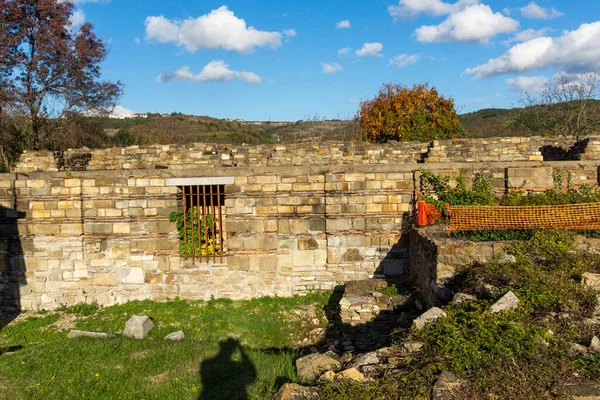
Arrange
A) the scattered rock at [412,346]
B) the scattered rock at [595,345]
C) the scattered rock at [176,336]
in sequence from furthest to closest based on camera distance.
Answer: the scattered rock at [176,336] → the scattered rock at [412,346] → the scattered rock at [595,345]

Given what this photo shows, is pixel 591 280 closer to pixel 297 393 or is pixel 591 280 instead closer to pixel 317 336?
pixel 297 393

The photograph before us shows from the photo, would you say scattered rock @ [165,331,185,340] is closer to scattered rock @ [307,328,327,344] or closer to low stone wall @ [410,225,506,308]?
scattered rock @ [307,328,327,344]

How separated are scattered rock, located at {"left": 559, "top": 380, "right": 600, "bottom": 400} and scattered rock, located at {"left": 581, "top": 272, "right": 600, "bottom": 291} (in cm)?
195

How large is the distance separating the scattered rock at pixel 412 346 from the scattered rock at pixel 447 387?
55cm

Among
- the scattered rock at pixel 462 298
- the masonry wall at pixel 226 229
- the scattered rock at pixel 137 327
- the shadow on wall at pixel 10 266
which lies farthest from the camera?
the shadow on wall at pixel 10 266

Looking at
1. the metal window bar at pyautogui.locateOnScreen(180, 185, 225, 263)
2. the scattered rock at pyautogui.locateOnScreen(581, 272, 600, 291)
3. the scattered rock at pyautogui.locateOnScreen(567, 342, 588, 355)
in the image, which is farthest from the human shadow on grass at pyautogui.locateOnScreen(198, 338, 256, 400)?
the scattered rock at pyautogui.locateOnScreen(581, 272, 600, 291)

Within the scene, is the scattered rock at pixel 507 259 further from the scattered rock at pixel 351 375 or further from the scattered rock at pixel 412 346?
the scattered rock at pixel 351 375

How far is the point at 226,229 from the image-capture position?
8602 mm

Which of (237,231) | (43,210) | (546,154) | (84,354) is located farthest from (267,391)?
(546,154)

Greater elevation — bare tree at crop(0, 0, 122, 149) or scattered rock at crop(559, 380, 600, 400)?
bare tree at crop(0, 0, 122, 149)

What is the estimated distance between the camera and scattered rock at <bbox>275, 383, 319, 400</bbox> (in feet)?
12.1

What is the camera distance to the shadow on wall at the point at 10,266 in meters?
8.78

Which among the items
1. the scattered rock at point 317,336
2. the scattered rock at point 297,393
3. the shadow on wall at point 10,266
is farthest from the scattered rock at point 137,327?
the scattered rock at point 297,393

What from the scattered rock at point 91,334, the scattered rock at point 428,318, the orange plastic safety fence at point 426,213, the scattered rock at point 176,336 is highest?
the orange plastic safety fence at point 426,213
